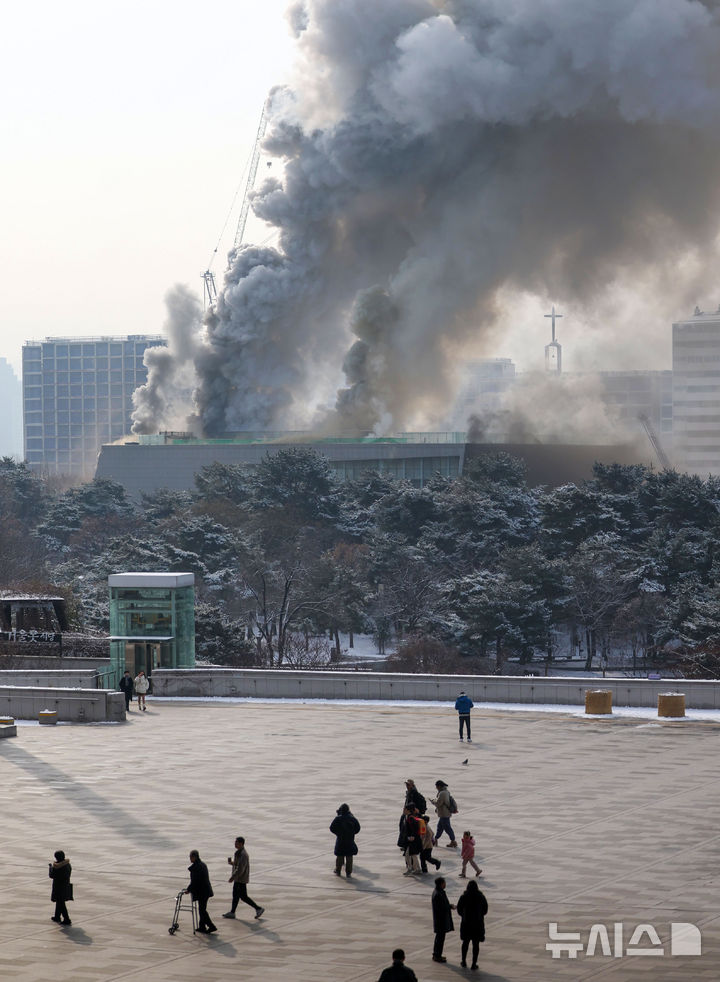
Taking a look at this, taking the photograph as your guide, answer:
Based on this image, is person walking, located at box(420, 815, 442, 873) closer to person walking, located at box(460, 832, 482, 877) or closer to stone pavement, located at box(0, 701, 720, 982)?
stone pavement, located at box(0, 701, 720, 982)

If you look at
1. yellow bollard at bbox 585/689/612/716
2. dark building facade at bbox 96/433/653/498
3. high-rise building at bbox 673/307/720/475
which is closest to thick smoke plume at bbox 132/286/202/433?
dark building facade at bbox 96/433/653/498

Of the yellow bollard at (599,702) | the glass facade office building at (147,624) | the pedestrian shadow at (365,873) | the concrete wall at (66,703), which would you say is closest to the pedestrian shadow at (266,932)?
the pedestrian shadow at (365,873)

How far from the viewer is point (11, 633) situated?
52.0 meters

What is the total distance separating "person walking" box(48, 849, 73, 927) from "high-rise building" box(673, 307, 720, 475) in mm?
152422

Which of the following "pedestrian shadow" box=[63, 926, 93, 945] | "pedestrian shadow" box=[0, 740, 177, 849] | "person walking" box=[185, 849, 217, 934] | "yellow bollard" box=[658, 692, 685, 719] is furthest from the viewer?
"yellow bollard" box=[658, 692, 685, 719]

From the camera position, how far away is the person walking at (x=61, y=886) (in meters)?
20.4

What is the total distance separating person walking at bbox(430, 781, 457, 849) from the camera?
80.7ft

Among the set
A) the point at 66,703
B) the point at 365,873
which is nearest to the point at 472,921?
the point at 365,873

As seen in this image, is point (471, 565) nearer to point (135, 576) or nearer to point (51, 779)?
point (135, 576)

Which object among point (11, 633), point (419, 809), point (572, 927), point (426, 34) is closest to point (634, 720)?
point (419, 809)

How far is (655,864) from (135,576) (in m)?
23.3

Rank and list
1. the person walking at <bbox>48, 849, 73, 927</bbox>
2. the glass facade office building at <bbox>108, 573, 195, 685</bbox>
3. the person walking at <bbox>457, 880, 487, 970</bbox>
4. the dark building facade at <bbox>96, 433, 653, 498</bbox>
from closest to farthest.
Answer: the person walking at <bbox>457, 880, 487, 970</bbox> → the person walking at <bbox>48, 849, 73, 927</bbox> → the glass facade office building at <bbox>108, 573, 195, 685</bbox> → the dark building facade at <bbox>96, 433, 653, 498</bbox>

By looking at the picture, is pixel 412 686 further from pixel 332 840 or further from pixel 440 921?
pixel 440 921

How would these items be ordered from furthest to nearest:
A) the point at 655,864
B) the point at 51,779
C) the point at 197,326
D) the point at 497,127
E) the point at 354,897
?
the point at 197,326 < the point at 497,127 < the point at 51,779 < the point at 655,864 < the point at 354,897
